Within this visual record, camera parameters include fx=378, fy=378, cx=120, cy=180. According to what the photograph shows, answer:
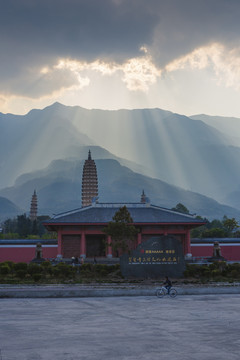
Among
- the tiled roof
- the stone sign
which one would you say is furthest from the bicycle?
the tiled roof

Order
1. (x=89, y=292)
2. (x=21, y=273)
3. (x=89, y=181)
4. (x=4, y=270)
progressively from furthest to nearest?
(x=89, y=181) → (x=4, y=270) → (x=21, y=273) → (x=89, y=292)

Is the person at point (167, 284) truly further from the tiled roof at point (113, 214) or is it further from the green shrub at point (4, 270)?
the tiled roof at point (113, 214)

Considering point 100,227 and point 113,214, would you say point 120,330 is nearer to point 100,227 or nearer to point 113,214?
point 100,227

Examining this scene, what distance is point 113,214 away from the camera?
47.0 meters

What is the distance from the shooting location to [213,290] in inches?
824

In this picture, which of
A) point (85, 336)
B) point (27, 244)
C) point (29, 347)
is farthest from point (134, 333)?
Result: point (27, 244)

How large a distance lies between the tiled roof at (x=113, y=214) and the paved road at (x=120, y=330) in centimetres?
2676

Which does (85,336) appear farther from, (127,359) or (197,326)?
(197,326)

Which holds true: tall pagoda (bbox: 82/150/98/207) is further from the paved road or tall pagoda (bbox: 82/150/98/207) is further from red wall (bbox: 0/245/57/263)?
the paved road

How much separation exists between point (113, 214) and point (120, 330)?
35924 millimetres

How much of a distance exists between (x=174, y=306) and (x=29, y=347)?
8.70 m

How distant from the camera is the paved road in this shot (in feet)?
28.0

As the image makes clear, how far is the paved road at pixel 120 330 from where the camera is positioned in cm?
852

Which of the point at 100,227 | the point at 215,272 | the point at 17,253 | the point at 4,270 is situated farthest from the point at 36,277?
the point at 17,253
